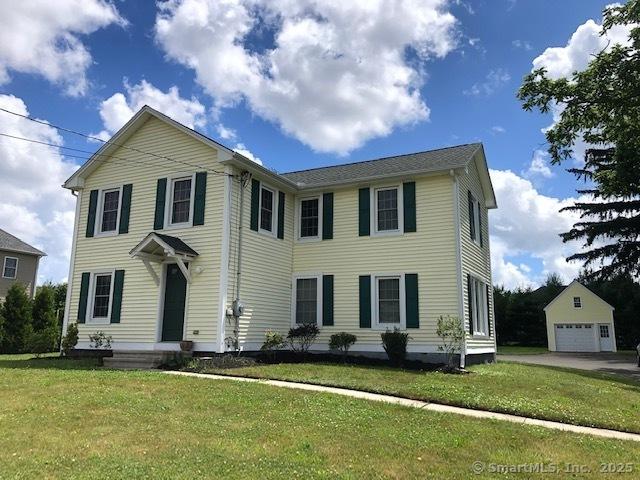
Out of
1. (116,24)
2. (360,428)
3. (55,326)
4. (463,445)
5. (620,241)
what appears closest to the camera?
(463,445)

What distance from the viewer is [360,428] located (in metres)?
6.72

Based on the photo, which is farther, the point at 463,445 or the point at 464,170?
the point at 464,170

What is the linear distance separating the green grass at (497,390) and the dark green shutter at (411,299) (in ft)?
6.64

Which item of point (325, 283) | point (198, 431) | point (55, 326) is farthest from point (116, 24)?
point (55, 326)

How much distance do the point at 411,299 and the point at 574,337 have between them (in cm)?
2866

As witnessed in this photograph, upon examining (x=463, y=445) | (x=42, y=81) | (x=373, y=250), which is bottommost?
(x=463, y=445)

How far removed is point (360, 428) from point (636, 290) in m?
38.1

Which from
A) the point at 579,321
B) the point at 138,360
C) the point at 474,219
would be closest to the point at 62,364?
the point at 138,360

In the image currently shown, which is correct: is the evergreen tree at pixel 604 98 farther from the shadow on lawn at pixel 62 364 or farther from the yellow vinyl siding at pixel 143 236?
the shadow on lawn at pixel 62 364

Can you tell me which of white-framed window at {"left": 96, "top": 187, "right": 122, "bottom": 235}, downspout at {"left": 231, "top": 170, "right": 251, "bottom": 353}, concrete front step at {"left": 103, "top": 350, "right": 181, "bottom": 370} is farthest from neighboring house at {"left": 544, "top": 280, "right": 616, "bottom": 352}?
white-framed window at {"left": 96, "top": 187, "right": 122, "bottom": 235}

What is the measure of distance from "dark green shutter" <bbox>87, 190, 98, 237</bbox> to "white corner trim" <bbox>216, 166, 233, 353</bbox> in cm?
502

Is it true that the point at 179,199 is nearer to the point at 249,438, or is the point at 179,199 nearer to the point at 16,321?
the point at 249,438

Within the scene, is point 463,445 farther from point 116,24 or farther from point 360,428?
point 116,24

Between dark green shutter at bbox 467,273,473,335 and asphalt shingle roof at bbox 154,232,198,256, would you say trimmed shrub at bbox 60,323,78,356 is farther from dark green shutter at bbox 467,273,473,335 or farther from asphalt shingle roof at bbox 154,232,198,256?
dark green shutter at bbox 467,273,473,335
